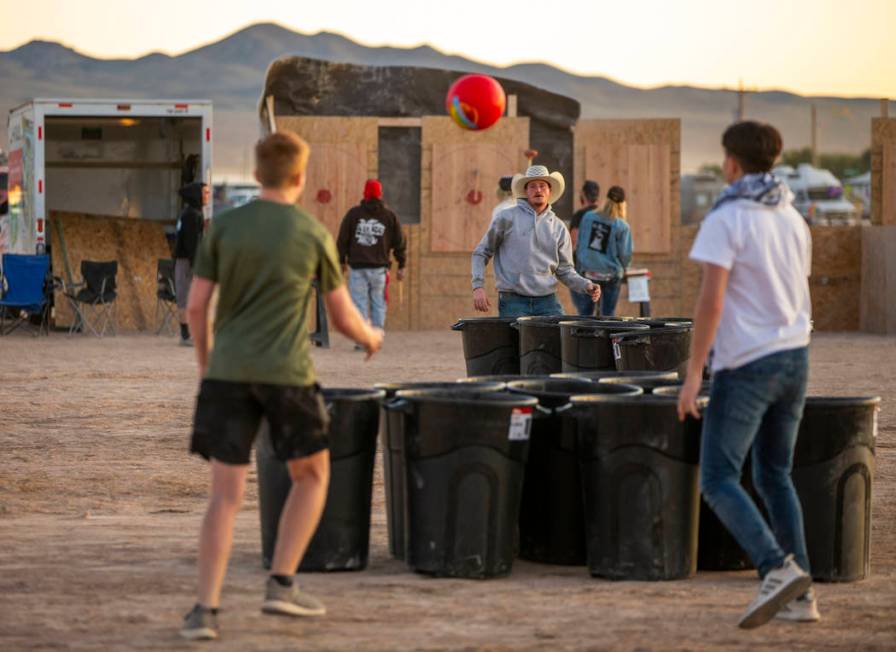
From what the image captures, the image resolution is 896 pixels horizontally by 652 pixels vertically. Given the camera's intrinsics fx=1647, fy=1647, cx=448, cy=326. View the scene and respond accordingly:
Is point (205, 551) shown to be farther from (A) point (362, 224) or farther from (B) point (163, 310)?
(B) point (163, 310)

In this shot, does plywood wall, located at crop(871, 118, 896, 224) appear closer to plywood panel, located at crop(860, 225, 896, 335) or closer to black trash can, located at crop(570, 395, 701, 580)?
plywood panel, located at crop(860, 225, 896, 335)

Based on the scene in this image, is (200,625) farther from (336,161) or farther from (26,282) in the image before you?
(336,161)

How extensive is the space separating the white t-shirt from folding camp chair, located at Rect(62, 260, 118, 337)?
14.9 m

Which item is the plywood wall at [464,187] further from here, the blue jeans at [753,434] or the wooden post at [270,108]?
the blue jeans at [753,434]

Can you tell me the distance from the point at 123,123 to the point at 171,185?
107 cm

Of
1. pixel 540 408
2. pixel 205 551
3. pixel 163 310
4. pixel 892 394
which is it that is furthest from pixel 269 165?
pixel 163 310

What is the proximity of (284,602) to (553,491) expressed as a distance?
5.10ft

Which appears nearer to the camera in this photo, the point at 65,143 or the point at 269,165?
the point at 269,165

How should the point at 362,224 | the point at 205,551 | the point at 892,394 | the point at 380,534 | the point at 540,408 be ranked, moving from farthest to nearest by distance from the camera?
the point at 362,224, the point at 892,394, the point at 380,534, the point at 540,408, the point at 205,551

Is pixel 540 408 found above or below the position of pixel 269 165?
below

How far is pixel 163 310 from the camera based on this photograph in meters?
21.9

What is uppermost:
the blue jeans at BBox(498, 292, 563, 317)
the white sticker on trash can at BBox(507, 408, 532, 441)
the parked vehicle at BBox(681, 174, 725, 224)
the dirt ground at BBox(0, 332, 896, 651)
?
the parked vehicle at BBox(681, 174, 725, 224)

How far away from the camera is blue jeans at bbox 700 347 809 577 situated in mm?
5910

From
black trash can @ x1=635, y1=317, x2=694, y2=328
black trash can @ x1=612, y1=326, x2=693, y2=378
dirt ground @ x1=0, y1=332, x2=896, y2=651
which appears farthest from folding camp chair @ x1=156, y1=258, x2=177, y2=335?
black trash can @ x1=612, y1=326, x2=693, y2=378
